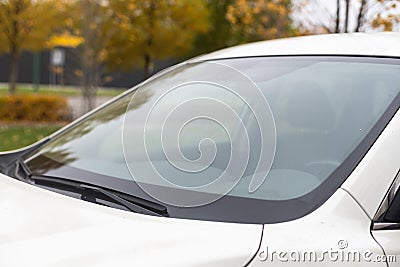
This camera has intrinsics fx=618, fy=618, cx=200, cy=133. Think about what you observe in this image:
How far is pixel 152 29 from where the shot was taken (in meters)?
16.8

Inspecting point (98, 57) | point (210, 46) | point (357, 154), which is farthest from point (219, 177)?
point (210, 46)

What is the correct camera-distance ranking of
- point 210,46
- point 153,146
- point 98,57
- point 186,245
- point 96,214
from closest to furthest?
1. point 186,245
2. point 96,214
3. point 153,146
4. point 98,57
5. point 210,46

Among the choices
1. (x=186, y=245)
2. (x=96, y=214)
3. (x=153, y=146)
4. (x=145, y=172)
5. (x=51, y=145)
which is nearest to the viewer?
(x=186, y=245)

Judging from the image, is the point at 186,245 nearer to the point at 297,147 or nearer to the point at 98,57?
the point at 297,147

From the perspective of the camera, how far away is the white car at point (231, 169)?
1.64 metres

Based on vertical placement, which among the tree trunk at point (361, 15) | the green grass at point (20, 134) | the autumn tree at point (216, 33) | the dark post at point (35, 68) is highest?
the tree trunk at point (361, 15)

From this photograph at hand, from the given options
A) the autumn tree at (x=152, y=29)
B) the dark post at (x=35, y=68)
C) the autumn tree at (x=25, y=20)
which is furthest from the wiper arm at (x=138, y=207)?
the dark post at (x=35, y=68)

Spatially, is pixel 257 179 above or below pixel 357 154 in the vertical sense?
below

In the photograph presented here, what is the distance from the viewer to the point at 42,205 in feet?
6.36

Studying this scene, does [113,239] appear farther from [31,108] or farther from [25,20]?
[25,20]

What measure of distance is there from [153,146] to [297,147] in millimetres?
708

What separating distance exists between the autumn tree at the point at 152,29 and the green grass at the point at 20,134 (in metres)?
3.50

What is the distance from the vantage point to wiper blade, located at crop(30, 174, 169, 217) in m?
1.94

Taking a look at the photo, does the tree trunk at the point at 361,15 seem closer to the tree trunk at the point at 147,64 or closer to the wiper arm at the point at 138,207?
the wiper arm at the point at 138,207
